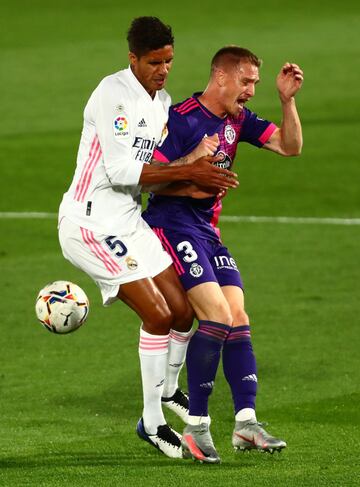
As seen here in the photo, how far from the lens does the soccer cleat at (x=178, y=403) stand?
9.25 meters

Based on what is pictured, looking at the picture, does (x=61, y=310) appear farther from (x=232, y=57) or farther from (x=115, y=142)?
(x=232, y=57)

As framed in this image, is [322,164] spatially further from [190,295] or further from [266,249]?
[190,295]

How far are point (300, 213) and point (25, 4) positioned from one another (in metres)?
21.8

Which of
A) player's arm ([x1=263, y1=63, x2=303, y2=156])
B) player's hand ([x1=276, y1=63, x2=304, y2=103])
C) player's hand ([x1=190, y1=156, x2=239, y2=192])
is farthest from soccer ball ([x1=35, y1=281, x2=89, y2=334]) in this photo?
player's hand ([x1=276, y1=63, x2=304, y2=103])

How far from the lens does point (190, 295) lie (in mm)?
8352

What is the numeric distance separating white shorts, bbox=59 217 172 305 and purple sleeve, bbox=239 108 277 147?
0.99m

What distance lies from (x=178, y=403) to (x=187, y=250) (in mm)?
1314

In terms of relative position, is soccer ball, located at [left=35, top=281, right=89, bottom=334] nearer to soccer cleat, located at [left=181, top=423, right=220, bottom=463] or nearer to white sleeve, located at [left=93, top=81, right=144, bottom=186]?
white sleeve, located at [left=93, top=81, right=144, bottom=186]

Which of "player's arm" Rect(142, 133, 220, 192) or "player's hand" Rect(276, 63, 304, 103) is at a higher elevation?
"player's hand" Rect(276, 63, 304, 103)

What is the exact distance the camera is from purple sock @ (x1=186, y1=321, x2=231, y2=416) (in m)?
8.25

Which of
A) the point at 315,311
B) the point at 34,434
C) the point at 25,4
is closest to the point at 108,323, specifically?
the point at 315,311

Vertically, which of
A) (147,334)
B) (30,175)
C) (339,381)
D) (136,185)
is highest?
(136,185)

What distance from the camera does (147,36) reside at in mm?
8250

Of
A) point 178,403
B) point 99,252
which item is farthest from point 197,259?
point 178,403
